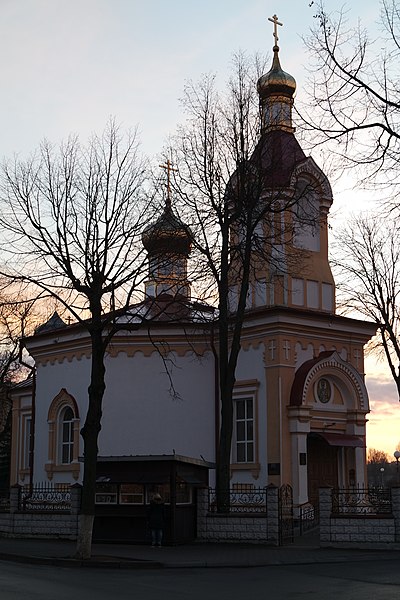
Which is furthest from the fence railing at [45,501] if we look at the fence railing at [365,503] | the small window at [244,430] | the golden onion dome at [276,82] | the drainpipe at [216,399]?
the golden onion dome at [276,82]

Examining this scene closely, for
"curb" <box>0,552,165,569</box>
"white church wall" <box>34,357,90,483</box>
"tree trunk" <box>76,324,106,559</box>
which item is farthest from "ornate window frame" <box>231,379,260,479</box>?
"curb" <box>0,552,165,569</box>

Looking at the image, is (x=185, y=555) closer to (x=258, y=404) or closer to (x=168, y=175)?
(x=258, y=404)

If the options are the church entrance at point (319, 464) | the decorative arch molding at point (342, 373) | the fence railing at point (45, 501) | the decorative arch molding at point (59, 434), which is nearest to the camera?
the fence railing at point (45, 501)

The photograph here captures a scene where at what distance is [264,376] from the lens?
26.9 meters

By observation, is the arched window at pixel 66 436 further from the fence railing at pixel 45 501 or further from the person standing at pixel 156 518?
the person standing at pixel 156 518

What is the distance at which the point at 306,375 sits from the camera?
26.3 meters

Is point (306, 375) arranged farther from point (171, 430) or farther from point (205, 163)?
point (205, 163)

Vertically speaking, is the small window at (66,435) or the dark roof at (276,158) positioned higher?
the dark roof at (276,158)

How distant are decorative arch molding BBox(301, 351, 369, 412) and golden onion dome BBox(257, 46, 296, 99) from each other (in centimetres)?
902

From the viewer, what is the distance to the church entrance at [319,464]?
89.2 feet

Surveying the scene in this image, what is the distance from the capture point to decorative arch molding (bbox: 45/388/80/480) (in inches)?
1177

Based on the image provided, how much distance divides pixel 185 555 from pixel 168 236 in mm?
8037

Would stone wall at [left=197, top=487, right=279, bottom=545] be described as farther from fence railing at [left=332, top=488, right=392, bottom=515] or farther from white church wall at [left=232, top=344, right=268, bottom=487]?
white church wall at [left=232, top=344, right=268, bottom=487]

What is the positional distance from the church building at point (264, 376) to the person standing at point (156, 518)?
1669 mm
